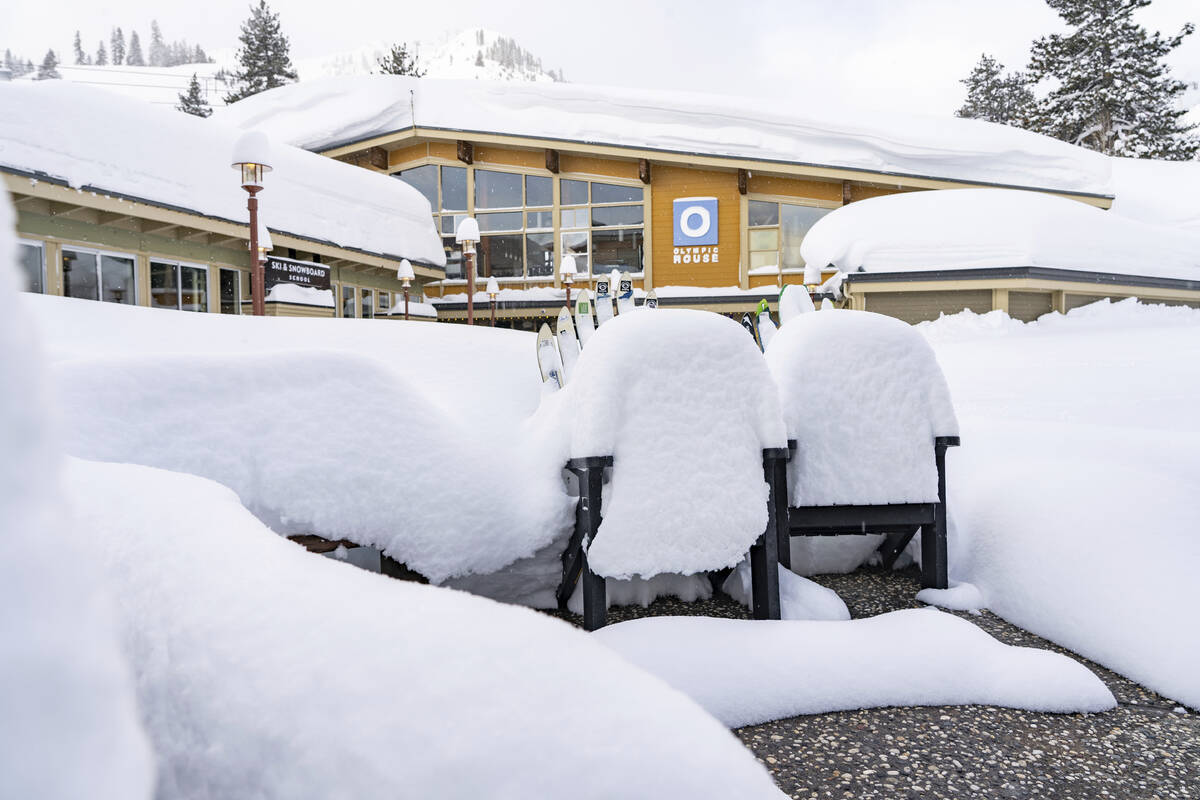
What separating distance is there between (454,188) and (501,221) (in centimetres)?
160

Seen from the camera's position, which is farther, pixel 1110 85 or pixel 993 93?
pixel 993 93

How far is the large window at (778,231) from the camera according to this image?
18.0m

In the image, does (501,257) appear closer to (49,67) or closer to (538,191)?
(538,191)

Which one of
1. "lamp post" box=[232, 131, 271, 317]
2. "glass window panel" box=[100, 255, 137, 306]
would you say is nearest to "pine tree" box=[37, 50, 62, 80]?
"glass window panel" box=[100, 255, 137, 306]

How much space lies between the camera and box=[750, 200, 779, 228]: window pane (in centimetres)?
1820

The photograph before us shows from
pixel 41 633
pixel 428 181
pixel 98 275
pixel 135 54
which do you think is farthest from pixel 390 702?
pixel 135 54

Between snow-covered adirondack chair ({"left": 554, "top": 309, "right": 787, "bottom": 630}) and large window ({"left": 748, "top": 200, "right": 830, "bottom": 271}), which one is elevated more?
large window ({"left": 748, "top": 200, "right": 830, "bottom": 271})

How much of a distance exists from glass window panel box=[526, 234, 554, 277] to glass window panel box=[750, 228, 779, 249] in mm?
5385

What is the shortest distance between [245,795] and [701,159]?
18.0 metres

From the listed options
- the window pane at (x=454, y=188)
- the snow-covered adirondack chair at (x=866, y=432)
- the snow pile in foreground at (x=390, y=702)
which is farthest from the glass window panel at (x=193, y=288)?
the snow pile in foreground at (x=390, y=702)

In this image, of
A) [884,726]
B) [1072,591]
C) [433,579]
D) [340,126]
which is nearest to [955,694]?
[884,726]

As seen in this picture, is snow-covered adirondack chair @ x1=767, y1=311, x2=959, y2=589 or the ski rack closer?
the ski rack

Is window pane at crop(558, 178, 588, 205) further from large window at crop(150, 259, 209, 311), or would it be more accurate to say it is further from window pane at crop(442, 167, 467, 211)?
large window at crop(150, 259, 209, 311)

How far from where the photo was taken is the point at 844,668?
3.51 m
